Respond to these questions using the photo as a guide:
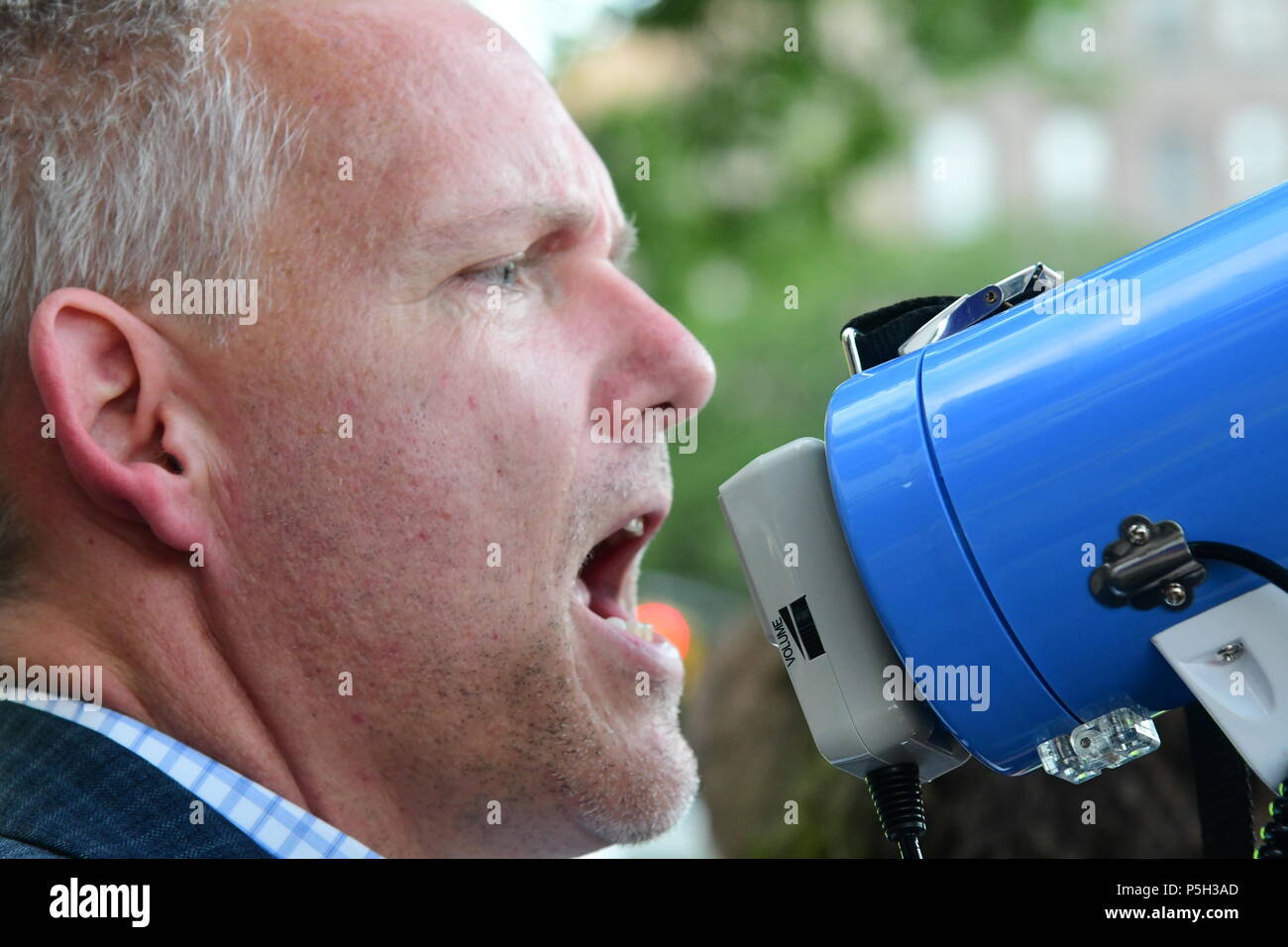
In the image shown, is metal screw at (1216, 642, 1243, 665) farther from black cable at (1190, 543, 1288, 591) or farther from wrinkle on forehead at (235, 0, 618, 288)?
wrinkle on forehead at (235, 0, 618, 288)

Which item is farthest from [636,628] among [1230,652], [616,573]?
[1230,652]

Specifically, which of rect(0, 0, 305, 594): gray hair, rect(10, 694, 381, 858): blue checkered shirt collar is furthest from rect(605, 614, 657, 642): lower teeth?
rect(0, 0, 305, 594): gray hair

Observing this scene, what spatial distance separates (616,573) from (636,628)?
89 mm

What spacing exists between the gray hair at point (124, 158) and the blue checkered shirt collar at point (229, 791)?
0.70 ft

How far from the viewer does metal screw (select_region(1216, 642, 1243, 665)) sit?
1.10 m

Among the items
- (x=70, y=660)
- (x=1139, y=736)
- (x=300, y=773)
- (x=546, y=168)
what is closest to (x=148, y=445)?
(x=70, y=660)

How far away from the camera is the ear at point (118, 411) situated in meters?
1.41

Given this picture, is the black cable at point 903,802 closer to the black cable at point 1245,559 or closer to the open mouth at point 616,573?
the black cable at point 1245,559

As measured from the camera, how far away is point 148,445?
1.47 metres

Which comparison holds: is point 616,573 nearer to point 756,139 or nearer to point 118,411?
point 118,411

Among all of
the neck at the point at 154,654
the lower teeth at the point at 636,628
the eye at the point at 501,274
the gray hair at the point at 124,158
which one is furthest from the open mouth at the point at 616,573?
the gray hair at the point at 124,158

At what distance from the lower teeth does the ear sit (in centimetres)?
50

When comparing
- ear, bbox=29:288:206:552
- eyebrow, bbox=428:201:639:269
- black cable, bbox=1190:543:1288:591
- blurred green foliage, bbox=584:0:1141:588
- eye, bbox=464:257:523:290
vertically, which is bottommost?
black cable, bbox=1190:543:1288:591

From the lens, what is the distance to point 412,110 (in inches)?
58.8
